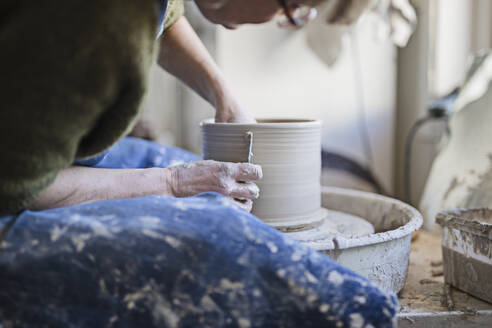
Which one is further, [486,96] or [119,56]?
[486,96]

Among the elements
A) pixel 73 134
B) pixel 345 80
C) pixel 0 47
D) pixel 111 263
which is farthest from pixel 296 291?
pixel 345 80

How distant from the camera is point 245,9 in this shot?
750 mm

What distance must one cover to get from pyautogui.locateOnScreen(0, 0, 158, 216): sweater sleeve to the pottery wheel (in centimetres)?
61

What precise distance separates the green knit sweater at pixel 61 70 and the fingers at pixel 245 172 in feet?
1.05

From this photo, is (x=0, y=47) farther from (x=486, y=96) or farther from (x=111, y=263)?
(x=486, y=96)

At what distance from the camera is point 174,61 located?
1370 mm

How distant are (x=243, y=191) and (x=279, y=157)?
192 mm

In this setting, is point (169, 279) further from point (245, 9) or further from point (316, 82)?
point (316, 82)

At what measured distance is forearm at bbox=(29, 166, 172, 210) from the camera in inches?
32.3

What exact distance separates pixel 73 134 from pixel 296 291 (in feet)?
1.35

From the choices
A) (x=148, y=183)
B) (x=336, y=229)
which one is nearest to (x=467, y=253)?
(x=336, y=229)


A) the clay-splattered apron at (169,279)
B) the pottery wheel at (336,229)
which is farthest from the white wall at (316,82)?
the clay-splattered apron at (169,279)

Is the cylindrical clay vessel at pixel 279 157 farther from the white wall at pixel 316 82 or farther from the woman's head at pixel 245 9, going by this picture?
the white wall at pixel 316 82

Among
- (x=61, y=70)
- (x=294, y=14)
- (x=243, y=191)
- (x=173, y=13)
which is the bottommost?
(x=243, y=191)
